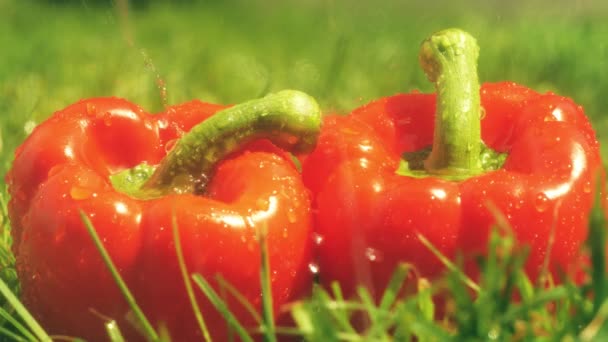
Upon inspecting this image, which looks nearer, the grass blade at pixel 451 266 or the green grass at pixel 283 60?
the grass blade at pixel 451 266

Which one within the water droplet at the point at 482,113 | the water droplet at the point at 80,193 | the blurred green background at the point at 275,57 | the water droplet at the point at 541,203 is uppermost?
the water droplet at the point at 482,113

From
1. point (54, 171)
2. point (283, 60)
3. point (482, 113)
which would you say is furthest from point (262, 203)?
point (283, 60)

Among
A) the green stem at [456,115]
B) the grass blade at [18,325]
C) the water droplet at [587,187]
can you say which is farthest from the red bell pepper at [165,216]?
the water droplet at [587,187]

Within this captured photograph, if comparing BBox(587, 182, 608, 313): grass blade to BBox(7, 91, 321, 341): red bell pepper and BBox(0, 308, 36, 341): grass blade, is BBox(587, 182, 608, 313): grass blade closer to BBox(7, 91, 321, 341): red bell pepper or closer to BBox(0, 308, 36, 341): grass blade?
BBox(7, 91, 321, 341): red bell pepper

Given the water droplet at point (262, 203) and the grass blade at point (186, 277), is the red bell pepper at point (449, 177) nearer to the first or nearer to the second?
the water droplet at point (262, 203)

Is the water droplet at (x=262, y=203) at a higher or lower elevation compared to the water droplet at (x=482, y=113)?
lower

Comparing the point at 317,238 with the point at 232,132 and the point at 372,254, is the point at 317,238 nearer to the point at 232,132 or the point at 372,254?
the point at 372,254
